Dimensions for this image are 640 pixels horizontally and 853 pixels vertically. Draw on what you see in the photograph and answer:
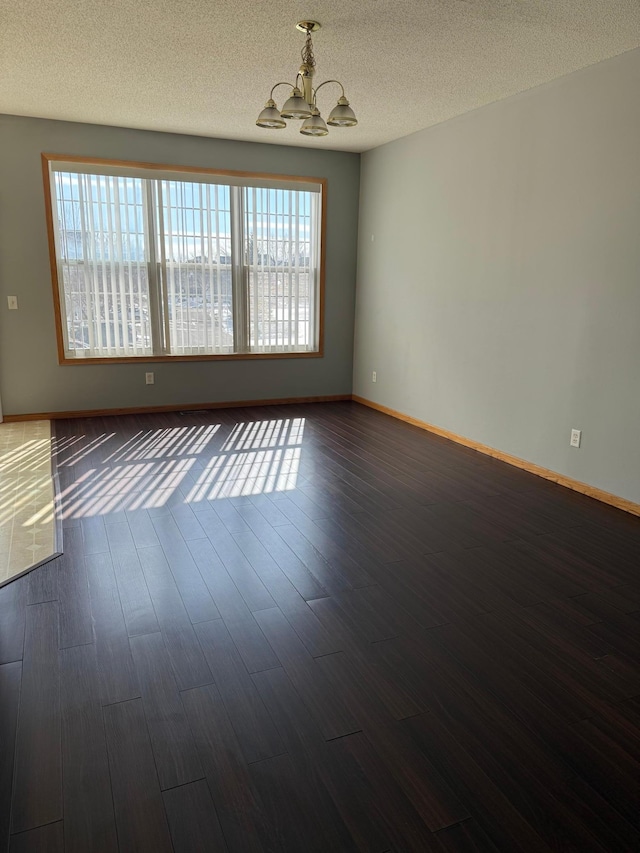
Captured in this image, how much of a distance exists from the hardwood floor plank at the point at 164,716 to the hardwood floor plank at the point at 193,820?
0.12ft

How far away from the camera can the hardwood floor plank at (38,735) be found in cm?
154

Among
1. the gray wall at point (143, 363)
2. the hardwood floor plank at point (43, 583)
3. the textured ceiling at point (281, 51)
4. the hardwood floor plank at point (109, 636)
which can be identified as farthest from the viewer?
the gray wall at point (143, 363)

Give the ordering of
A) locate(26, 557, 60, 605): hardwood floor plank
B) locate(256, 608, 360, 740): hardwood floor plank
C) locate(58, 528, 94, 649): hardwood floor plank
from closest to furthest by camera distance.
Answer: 1. locate(256, 608, 360, 740): hardwood floor plank
2. locate(58, 528, 94, 649): hardwood floor plank
3. locate(26, 557, 60, 605): hardwood floor plank

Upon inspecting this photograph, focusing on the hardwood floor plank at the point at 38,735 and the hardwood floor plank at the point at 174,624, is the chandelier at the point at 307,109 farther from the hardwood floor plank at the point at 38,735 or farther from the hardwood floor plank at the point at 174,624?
the hardwood floor plank at the point at 38,735

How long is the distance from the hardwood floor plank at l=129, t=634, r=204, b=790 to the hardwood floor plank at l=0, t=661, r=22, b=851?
370 millimetres

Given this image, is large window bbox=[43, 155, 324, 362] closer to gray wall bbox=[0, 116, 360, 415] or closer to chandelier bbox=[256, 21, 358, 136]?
gray wall bbox=[0, 116, 360, 415]

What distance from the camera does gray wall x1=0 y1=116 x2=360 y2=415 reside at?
526cm

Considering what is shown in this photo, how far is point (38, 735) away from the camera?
70.1 inches

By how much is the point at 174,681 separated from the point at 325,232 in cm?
532

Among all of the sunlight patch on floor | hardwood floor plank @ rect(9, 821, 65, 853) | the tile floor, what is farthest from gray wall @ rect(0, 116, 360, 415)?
hardwood floor plank @ rect(9, 821, 65, 853)

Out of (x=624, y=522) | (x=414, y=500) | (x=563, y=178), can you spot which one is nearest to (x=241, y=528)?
(x=414, y=500)

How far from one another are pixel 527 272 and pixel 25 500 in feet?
12.0

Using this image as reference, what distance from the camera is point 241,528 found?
10.9 ft

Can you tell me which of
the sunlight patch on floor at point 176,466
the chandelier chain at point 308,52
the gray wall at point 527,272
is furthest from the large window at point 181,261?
the chandelier chain at point 308,52
